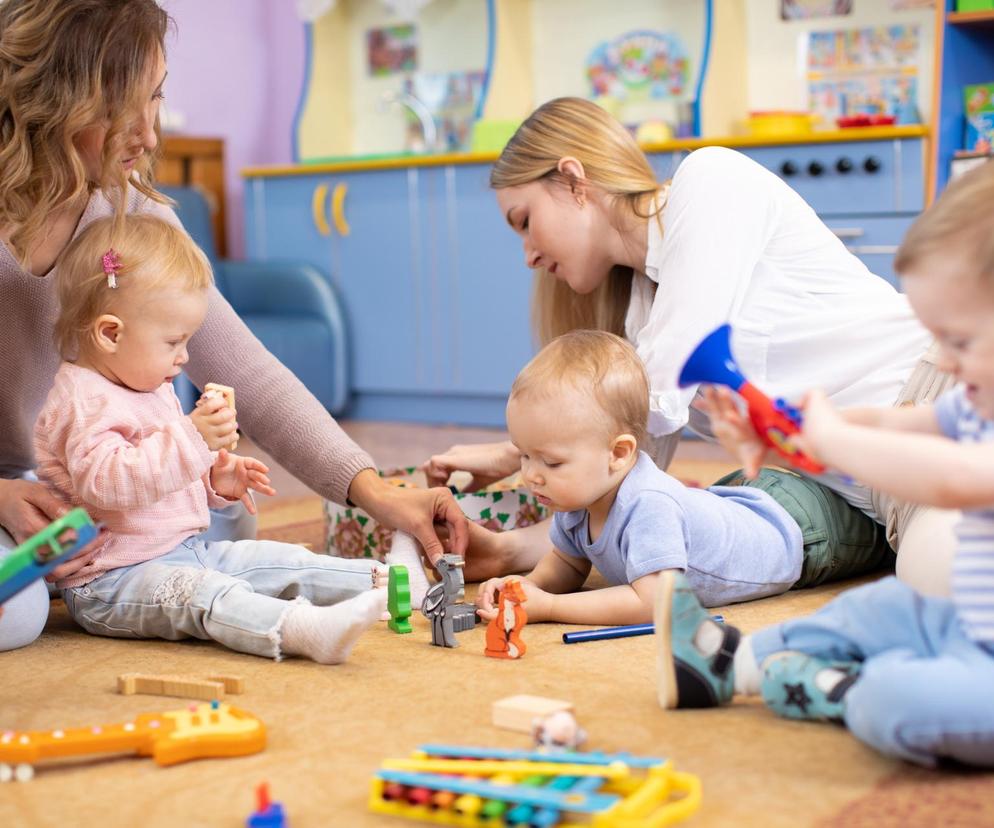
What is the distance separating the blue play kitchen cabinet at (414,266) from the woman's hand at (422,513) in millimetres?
1874

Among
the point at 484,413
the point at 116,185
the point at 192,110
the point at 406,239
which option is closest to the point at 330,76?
the point at 192,110

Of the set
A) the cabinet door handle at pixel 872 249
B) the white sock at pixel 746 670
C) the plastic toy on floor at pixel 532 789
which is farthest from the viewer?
the cabinet door handle at pixel 872 249

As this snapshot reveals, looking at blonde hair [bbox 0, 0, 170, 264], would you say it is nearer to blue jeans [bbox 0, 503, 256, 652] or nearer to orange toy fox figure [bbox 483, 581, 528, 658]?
blue jeans [bbox 0, 503, 256, 652]

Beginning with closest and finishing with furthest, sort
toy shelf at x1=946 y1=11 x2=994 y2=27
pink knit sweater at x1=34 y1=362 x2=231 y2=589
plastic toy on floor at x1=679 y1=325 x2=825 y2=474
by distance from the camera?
plastic toy on floor at x1=679 y1=325 x2=825 y2=474 < pink knit sweater at x1=34 y1=362 x2=231 y2=589 < toy shelf at x1=946 y1=11 x2=994 y2=27

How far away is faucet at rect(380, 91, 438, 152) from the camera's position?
4.24 metres

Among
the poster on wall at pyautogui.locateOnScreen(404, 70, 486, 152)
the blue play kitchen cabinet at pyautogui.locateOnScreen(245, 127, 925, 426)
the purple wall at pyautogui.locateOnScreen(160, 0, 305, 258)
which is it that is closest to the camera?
the blue play kitchen cabinet at pyautogui.locateOnScreen(245, 127, 925, 426)

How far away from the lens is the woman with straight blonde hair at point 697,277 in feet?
5.34

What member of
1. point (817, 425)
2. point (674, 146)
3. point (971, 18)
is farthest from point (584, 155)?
point (674, 146)

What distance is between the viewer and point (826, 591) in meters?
1.65

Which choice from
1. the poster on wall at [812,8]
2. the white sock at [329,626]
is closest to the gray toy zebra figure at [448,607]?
the white sock at [329,626]

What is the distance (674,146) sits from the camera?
3.32 m

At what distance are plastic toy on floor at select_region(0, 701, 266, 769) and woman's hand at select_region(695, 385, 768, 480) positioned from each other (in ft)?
1.52

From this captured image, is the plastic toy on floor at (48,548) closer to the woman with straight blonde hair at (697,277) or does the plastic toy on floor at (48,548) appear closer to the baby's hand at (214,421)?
the baby's hand at (214,421)

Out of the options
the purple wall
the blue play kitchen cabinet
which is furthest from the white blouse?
the purple wall
